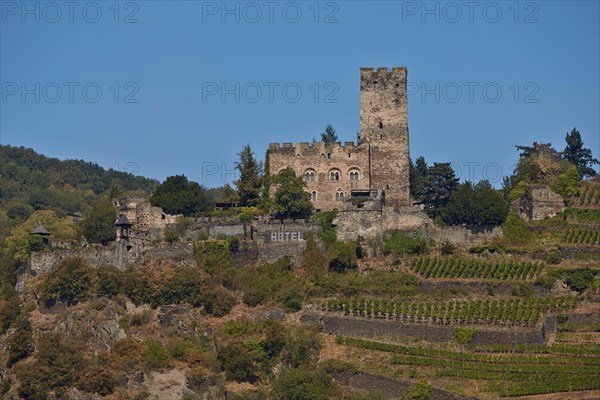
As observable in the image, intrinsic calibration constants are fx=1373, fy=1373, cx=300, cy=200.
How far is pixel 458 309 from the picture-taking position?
2130 inches

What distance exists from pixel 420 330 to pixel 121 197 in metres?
20.6

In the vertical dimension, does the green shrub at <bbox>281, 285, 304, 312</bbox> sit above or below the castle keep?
below

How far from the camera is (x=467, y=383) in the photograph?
48781 mm

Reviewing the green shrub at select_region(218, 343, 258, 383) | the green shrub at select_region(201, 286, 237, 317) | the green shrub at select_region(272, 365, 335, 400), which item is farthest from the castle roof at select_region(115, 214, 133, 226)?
the green shrub at select_region(272, 365, 335, 400)

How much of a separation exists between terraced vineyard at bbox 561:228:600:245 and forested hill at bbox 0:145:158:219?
178ft

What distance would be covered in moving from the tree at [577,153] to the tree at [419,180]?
31.4 feet

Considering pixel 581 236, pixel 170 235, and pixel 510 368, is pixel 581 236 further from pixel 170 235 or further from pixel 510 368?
pixel 170 235

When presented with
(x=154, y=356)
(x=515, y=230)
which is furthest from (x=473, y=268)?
(x=154, y=356)

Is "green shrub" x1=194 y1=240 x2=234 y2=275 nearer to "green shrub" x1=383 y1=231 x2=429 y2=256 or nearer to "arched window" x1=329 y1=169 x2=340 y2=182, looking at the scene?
"arched window" x1=329 y1=169 x2=340 y2=182

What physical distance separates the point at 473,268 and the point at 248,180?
13.4 m

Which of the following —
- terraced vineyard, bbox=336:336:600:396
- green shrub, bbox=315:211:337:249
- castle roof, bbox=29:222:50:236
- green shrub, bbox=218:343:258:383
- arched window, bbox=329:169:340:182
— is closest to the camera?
terraced vineyard, bbox=336:336:600:396

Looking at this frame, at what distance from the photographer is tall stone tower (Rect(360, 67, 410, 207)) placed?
6353 centimetres

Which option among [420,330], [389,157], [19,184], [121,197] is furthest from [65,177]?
[420,330]

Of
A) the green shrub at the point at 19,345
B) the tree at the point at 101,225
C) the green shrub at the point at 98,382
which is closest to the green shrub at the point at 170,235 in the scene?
the tree at the point at 101,225
